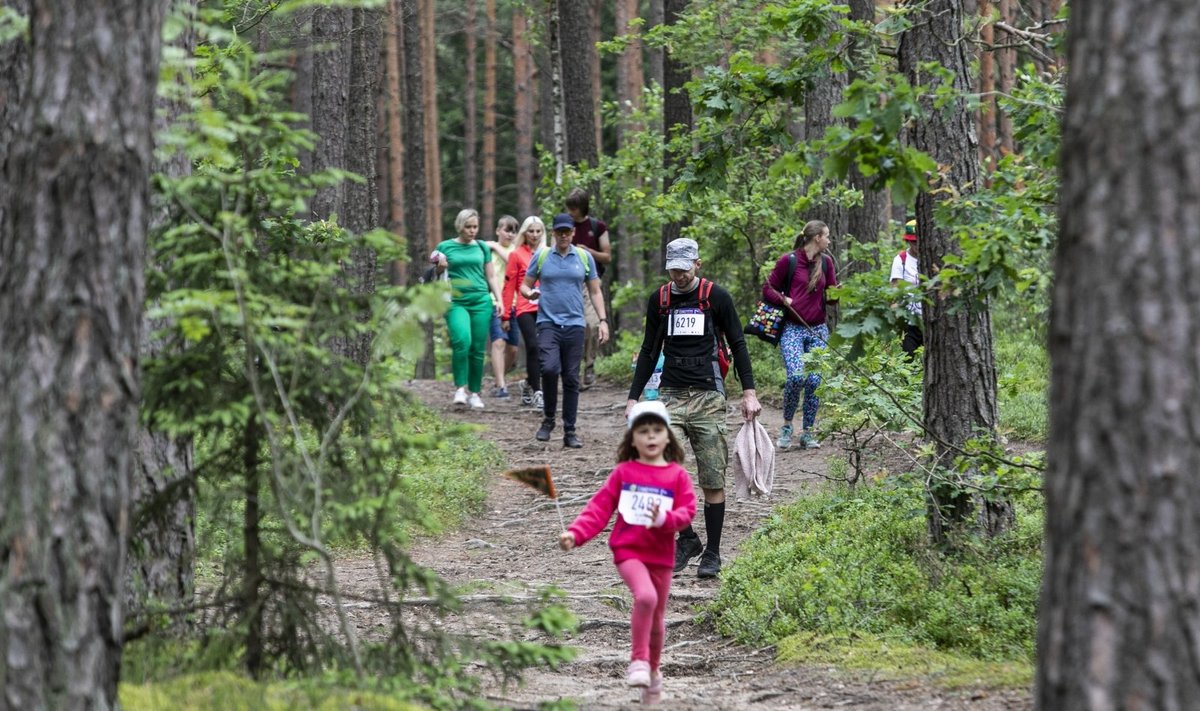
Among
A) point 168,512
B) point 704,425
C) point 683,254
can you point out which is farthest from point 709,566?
point 168,512

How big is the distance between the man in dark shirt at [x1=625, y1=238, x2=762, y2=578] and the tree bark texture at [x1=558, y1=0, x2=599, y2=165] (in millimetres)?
10880

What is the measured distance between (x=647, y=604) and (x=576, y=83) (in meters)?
14.3

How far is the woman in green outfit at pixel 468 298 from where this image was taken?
14625mm

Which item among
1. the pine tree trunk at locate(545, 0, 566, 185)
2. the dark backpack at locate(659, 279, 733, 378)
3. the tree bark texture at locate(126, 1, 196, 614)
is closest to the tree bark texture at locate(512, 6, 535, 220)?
the pine tree trunk at locate(545, 0, 566, 185)

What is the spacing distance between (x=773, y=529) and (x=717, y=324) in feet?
6.05

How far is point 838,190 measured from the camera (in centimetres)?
1617

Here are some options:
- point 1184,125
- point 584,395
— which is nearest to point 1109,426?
point 1184,125

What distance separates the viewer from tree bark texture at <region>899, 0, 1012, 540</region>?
26.8ft

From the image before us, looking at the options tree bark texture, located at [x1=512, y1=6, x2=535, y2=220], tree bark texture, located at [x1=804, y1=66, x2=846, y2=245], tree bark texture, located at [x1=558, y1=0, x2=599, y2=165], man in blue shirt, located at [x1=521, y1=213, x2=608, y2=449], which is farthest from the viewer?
tree bark texture, located at [x1=512, y1=6, x2=535, y2=220]

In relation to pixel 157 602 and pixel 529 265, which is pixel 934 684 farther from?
pixel 529 265

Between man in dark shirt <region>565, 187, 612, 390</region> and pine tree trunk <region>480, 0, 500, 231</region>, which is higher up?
pine tree trunk <region>480, 0, 500, 231</region>

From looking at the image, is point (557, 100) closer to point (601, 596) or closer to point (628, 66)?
point (628, 66)

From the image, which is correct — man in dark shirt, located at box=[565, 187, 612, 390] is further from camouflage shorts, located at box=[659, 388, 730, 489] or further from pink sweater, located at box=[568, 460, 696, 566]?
pink sweater, located at box=[568, 460, 696, 566]

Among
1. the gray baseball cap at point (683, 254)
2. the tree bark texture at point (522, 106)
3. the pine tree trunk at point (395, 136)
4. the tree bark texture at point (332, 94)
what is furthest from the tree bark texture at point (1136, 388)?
the tree bark texture at point (522, 106)
